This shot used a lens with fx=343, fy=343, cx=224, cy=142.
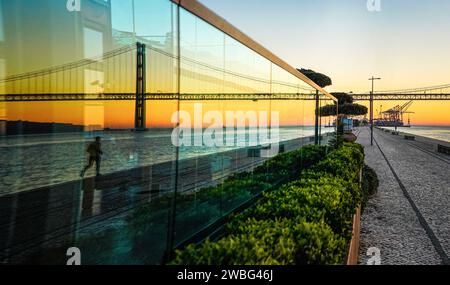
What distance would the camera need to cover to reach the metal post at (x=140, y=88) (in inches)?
124

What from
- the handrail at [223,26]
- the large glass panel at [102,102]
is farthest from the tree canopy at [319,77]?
the large glass panel at [102,102]

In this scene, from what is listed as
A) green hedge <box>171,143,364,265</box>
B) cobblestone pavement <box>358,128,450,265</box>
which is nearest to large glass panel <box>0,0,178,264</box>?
green hedge <box>171,143,364,265</box>

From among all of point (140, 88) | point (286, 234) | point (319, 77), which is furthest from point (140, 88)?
point (319, 77)

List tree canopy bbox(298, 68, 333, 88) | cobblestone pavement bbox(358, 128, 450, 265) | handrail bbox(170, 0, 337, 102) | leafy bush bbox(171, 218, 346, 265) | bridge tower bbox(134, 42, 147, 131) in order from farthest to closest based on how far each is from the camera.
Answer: tree canopy bbox(298, 68, 333, 88) < cobblestone pavement bbox(358, 128, 450, 265) < handrail bbox(170, 0, 337, 102) < bridge tower bbox(134, 42, 147, 131) < leafy bush bbox(171, 218, 346, 265)

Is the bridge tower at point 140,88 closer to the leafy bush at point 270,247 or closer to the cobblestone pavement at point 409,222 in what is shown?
the leafy bush at point 270,247

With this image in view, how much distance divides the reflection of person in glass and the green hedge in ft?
3.55

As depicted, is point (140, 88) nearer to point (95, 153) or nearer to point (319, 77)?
point (95, 153)

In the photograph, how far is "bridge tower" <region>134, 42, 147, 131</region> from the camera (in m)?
3.16

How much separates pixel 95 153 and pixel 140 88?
2.39 feet

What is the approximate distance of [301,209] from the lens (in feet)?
15.5

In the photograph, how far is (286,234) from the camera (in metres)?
3.62

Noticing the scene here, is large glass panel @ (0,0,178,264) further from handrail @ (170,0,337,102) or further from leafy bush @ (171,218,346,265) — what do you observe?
leafy bush @ (171,218,346,265)

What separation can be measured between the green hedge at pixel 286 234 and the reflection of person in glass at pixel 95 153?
108 cm
